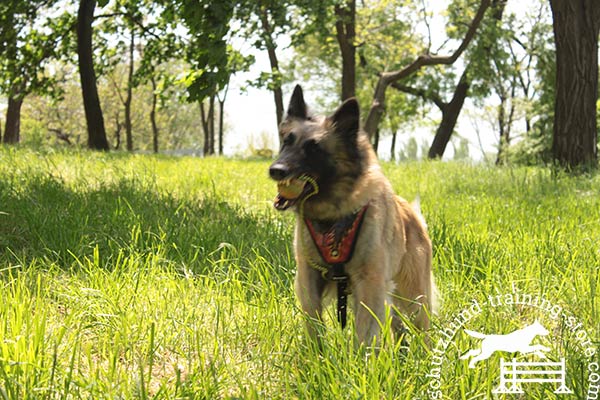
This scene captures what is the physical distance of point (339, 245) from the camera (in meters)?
3.07

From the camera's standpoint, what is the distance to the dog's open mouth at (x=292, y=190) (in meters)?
3.05

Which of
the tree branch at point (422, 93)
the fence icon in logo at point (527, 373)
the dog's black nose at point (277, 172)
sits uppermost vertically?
the tree branch at point (422, 93)

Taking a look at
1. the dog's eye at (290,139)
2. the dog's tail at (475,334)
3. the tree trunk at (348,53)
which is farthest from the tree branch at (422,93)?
the dog's tail at (475,334)

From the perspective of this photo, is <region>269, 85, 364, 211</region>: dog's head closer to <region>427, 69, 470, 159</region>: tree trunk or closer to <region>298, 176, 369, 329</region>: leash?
<region>298, 176, 369, 329</region>: leash

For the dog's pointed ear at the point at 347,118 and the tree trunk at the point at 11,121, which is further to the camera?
the tree trunk at the point at 11,121

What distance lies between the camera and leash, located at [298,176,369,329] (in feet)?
10.1

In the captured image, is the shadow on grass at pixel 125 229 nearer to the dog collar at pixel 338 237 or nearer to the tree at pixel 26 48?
the dog collar at pixel 338 237

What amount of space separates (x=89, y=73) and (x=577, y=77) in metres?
14.4

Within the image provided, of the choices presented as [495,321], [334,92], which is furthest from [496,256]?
[334,92]

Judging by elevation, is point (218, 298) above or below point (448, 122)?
below

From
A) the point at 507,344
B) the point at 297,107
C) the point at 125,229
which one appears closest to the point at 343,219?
the point at 297,107

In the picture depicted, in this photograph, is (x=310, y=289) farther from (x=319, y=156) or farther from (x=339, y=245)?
(x=319, y=156)

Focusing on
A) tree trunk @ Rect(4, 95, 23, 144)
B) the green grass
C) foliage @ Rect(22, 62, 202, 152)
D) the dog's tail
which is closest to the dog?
the green grass

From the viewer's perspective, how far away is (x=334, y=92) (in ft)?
160
